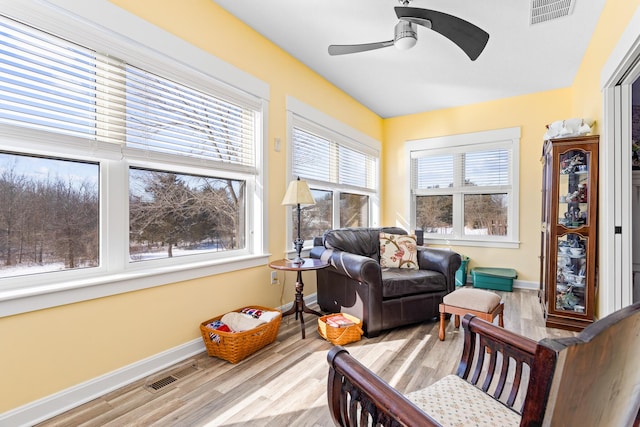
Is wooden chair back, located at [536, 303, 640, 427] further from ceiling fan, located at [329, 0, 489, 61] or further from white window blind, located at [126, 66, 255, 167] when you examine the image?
white window blind, located at [126, 66, 255, 167]

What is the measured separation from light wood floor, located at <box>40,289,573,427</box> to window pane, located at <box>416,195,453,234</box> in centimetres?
229

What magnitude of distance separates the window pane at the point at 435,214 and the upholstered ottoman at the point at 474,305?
254 cm

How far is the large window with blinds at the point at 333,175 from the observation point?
3598mm

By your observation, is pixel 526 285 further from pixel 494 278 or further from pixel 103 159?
pixel 103 159

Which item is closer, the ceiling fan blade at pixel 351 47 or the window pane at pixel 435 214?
the ceiling fan blade at pixel 351 47

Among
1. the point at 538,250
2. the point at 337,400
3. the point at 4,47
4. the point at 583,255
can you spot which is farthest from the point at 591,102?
the point at 4,47

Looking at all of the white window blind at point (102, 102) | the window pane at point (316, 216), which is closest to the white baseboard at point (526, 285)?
the window pane at point (316, 216)

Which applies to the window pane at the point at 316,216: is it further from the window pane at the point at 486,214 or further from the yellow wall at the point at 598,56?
the yellow wall at the point at 598,56

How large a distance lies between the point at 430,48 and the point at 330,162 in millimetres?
1700

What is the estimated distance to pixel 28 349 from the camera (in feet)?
5.13

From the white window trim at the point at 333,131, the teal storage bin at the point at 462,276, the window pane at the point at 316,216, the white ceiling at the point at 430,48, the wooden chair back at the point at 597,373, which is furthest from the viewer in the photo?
the teal storage bin at the point at 462,276

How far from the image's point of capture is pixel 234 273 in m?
2.64

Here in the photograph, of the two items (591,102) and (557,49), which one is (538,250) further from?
(557,49)

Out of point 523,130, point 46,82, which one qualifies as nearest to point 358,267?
point 46,82
